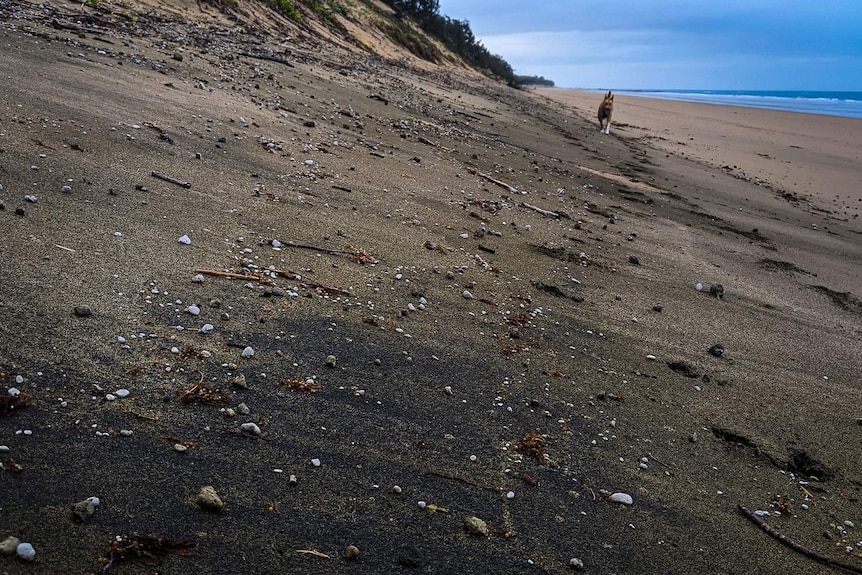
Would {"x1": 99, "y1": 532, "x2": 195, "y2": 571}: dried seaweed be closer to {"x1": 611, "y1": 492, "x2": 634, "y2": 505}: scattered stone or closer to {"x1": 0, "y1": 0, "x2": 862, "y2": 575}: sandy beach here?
{"x1": 0, "y1": 0, "x2": 862, "y2": 575}: sandy beach

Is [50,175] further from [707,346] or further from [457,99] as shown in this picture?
[457,99]

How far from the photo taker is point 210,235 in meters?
4.97

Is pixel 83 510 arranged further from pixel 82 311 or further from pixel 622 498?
pixel 622 498

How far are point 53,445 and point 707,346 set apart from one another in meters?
4.91

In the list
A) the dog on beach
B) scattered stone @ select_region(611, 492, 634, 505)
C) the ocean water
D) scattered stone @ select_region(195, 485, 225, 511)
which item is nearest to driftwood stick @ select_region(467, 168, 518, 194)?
scattered stone @ select_region(611, 492, 634, 505)

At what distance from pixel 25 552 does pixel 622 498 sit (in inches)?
106

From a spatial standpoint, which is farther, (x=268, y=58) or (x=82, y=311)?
(x=268, y=58)

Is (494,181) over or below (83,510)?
over

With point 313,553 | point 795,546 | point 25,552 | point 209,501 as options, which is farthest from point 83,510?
point 795,546

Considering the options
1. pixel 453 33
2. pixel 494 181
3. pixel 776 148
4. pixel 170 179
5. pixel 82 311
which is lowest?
pixel 82 311

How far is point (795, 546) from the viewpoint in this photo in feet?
10.5

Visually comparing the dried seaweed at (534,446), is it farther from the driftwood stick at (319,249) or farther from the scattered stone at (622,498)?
the driftwood stick at (319,249)

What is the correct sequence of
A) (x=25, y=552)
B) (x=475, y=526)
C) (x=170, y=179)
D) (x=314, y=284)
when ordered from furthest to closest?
1. (x=170, y=179)
2. (x=314, y=284)
3. (x=475, y=526)
4. (x=25, y=552)

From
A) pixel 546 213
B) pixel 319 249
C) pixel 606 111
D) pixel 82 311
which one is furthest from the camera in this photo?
pixel 606 111
